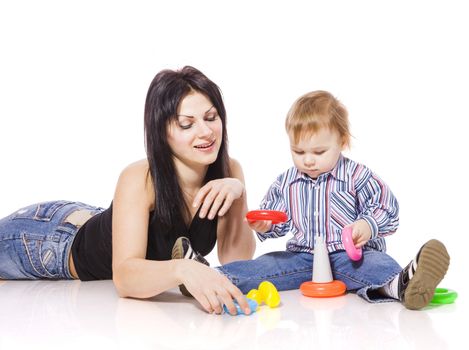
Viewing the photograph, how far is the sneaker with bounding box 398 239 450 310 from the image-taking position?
8.21ft

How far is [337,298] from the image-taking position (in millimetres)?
2816

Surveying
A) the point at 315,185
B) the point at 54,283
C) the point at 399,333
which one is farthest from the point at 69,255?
the point at 399,333

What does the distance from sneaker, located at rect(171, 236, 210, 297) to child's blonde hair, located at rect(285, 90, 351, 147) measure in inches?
21.3

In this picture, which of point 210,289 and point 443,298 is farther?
point 443,298

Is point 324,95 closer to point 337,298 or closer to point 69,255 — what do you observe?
point 337,298

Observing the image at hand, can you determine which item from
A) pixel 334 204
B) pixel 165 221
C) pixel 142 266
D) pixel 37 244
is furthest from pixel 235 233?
pixel 37 244

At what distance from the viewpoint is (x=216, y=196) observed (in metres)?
2.94

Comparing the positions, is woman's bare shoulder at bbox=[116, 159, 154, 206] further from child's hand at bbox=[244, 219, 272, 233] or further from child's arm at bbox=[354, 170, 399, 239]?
child's arm at bbox=[354, 170, 399, 239]

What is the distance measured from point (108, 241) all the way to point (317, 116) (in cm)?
98

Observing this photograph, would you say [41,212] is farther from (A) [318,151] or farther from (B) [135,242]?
(A) [318,151]

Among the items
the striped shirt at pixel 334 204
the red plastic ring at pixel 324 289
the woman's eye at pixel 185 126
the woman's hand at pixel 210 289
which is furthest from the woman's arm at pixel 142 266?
the striped shirt at pixel 334 204

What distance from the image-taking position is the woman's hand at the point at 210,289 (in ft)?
8.25

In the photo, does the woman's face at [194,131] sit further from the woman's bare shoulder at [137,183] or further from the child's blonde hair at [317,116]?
the child's blonde hair at [317,116]

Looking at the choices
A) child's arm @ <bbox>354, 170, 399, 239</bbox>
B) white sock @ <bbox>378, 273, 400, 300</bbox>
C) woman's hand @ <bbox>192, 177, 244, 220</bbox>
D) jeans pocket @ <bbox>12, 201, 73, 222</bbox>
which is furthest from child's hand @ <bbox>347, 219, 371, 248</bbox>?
jeans pocket @ <bbox>12, 201, 73, 222</bbox>
